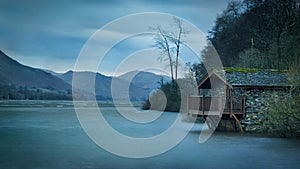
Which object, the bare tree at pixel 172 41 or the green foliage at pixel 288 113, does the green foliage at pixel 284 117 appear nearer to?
the green foliage at pixel 288 113

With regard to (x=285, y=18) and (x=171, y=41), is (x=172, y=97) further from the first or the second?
(x=285, y=18)

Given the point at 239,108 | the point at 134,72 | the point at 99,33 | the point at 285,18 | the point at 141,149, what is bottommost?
the point at 141,149

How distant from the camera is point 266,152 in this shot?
13375 millimetres

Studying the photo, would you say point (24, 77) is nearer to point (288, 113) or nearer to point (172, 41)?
point (172, 41)

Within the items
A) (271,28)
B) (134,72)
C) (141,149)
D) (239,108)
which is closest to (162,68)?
(134,72)

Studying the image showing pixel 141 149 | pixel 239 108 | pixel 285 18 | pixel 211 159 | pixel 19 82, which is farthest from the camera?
pixel 19 82

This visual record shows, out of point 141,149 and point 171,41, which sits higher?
point 171,41

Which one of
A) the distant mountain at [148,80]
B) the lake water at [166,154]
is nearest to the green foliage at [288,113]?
the lake water at [166,154]

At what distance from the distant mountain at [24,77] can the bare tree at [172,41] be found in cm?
5053

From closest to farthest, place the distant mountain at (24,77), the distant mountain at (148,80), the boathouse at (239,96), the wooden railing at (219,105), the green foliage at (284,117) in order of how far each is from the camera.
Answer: the green foliage at (284,117)
the boathouse at (239,96)
the wooden railing at (219,105)
the distant mountain at (148,80)
the distant mountain at (24,77)

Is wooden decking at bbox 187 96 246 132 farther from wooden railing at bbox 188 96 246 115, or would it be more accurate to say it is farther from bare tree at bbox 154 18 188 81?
bare tree at bbox 154 18 188 81

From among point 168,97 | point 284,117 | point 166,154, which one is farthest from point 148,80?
point 166,154

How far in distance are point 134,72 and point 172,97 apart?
763 centimetres

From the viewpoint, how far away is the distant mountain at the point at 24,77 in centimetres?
9019
